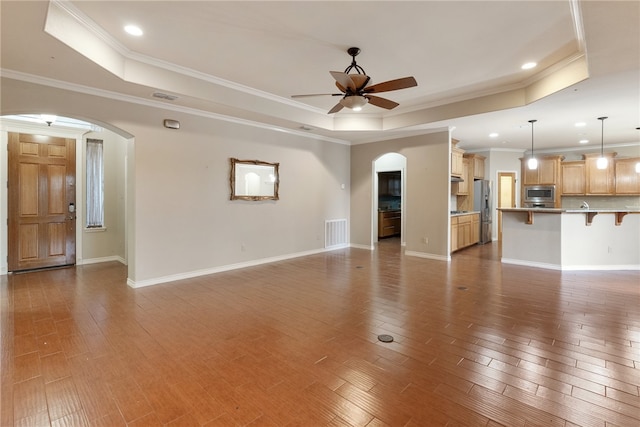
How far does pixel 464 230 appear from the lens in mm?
7461

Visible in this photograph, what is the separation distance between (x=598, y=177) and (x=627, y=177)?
1.96 feet

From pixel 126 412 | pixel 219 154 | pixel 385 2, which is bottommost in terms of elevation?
pixel 126 412

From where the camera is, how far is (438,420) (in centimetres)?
180

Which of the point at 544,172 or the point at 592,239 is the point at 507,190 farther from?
the point at 592,239

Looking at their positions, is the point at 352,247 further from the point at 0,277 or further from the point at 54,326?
the point at 0,277

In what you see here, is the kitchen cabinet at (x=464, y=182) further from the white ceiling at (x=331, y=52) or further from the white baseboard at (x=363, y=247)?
the white baseboard at (x=363, y=247)

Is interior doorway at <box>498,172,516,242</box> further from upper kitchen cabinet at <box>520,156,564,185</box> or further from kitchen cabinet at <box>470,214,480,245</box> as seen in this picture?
kitchen cabinet at <box>470,214,480,245</box>

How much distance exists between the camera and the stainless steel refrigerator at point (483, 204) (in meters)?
8.23

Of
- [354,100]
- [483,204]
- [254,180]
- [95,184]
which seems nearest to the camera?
[354,100]

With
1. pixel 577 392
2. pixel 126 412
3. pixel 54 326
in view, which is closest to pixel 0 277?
pixel 54 326

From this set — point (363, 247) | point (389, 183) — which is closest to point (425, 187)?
point (363, 247)

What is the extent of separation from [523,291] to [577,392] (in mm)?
2442

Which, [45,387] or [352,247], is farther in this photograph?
[352,247]

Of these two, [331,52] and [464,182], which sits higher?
[331,52]
